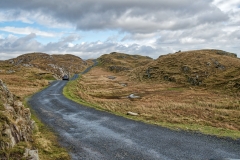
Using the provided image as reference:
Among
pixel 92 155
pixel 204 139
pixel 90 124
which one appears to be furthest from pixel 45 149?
pixel 204 139

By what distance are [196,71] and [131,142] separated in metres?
74.7

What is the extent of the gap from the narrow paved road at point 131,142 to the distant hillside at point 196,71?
50394 mm

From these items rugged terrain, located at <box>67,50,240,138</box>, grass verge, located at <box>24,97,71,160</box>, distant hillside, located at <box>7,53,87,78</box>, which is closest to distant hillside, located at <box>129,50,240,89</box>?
rugged terrain, located at <box>67,50,240,138</box>

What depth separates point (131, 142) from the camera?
590 inches

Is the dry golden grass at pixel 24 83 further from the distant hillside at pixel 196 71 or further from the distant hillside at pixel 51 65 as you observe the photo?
the distant hillside at pixel 196 71

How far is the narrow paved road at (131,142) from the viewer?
12.8 meters

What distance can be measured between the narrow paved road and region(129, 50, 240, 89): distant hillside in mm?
50394

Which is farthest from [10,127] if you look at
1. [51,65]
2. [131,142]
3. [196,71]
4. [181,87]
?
[51,65]

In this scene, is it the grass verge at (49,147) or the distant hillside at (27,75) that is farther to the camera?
the distant hillside at (27,75)

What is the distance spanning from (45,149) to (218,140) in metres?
12.3

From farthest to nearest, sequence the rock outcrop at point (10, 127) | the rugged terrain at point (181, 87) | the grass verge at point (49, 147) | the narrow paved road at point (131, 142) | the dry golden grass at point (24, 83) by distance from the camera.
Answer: the dry golden grass at point (24, 83)
the rugged terrain at point (181, 87)
the narrow paved road at point (131, 142)
the grass verge at point (49, 147)
the rock outcrop at point (10, 127)

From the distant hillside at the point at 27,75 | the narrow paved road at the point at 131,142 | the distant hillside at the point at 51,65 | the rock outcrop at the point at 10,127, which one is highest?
the distant hillside at the point at 51,65

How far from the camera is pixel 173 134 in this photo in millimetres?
16641

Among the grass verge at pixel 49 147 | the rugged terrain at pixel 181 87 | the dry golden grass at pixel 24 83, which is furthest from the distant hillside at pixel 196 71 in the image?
the grass verge at pixel 49 147
